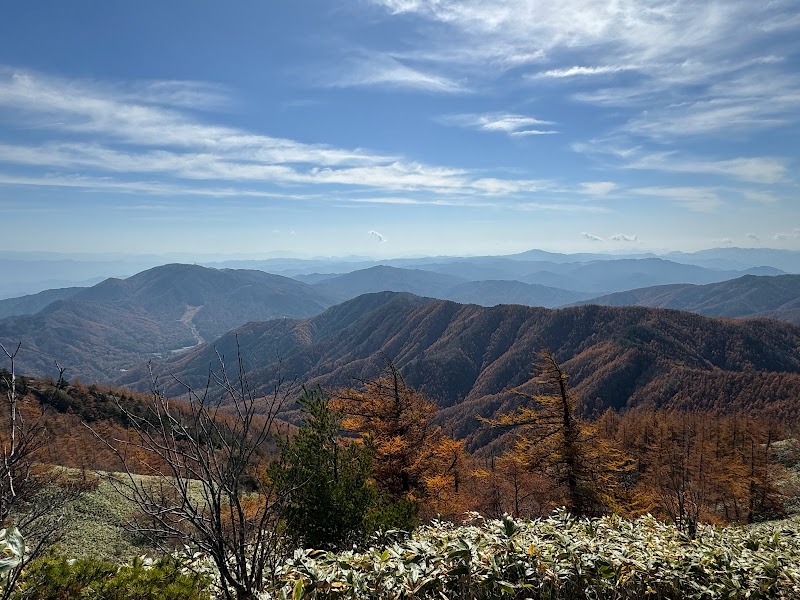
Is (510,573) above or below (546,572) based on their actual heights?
→ below

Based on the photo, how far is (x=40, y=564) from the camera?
3910 millimetres

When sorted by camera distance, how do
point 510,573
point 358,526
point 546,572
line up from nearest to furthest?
point 546,572
point 510,573
point 358,526

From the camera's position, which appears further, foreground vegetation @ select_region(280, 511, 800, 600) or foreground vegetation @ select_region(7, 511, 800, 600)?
foreground vegetation @ select_region(280, 511, 800, 600)

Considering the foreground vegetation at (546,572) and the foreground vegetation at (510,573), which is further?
the foreground vegetation at (546,572)

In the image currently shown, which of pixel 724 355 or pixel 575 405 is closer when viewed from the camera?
pixel 575 405

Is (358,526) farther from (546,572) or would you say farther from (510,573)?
(546,572)

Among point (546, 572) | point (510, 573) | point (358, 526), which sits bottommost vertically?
point (358, 526)

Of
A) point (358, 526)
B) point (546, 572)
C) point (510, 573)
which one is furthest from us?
point (358, 526)

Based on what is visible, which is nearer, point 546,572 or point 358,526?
point 546,572

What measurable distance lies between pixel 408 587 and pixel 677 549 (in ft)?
10.7

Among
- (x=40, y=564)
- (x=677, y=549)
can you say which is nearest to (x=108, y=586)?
(x=40, y=564)

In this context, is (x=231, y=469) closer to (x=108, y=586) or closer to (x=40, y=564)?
(x=108, y=586)

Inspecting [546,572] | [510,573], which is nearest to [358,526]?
[510,573]

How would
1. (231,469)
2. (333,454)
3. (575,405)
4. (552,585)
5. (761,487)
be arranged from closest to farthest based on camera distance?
1. (552,585)
2. (231,469)
3. (333,454)
4. (575,405)
5. (761,487)
